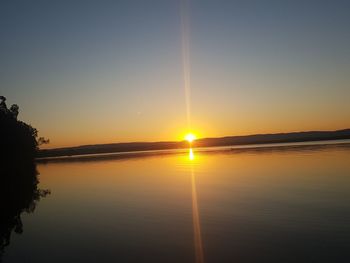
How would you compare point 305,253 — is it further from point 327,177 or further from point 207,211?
point 327,177

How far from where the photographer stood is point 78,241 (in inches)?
735

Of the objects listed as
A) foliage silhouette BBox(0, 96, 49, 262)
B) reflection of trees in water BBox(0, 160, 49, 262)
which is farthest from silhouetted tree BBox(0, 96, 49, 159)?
reflection of trees in water BBox(0, 160, 49, 262)

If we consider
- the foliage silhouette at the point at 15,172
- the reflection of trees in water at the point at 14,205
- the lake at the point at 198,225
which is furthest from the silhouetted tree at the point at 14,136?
the lake at the point at 198,225

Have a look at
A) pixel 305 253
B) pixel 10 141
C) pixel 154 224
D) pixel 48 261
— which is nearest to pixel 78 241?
pixel 48 261

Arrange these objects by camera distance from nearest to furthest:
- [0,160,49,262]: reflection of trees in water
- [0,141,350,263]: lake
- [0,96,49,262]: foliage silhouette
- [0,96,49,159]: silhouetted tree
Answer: [0,141,350,263]: lake, [0,160,49,262]: reflection of trees in water, [0,96,49,262]: foliage silhouette, [0,96,49,159]: silhouetted tree

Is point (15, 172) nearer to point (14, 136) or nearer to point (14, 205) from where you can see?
point (14, 136)

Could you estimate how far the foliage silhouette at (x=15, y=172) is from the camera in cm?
2782

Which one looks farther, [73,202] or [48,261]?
[73,202]

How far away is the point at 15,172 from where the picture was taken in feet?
240

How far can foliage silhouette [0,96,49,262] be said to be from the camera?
1095 inches

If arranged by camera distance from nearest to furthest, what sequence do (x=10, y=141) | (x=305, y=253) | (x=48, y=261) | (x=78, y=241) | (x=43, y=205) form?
1. (x=305, y=253)
2. (x=48, y=261)
3. (x=78, y=241)
4. (x=43, y=205)
5. (x=10, y=141)

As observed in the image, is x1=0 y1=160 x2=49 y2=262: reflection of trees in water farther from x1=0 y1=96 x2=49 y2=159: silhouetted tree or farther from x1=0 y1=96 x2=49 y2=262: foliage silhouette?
x1=0 y1=96 x2=49 y2=159: silhouetted tree

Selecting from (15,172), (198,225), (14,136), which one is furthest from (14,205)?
(14,136)

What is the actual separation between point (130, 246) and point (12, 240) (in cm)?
730
